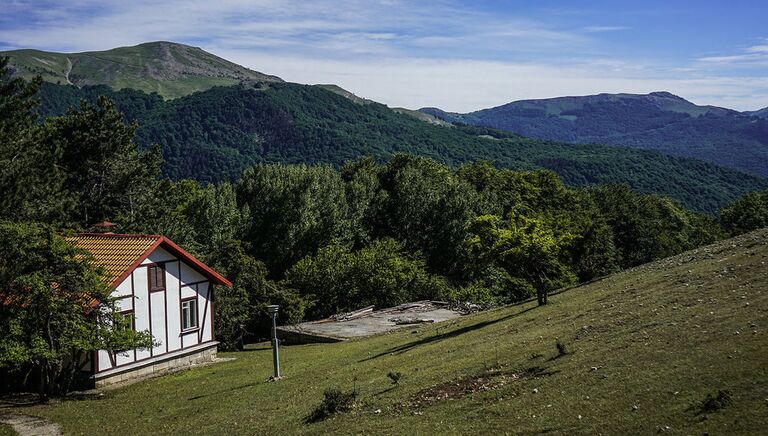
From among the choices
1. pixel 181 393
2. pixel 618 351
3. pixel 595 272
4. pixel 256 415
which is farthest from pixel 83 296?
pixel 595 272

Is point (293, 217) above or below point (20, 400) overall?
above

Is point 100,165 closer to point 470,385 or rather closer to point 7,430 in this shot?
point 7,430

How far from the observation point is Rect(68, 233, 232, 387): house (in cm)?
3519

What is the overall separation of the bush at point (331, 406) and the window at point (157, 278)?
20.2m

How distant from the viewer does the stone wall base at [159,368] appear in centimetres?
3459

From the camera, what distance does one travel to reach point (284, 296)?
165 feet

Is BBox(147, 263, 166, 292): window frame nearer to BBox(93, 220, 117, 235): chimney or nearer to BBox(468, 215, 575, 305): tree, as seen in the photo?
BBox(93, 220, 117, 235): chimney

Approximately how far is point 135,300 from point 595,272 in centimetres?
5846

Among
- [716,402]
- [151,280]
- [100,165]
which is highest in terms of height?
[100,165]

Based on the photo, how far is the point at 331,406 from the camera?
20109 millimetres

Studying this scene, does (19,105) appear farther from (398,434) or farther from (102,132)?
(398,434)

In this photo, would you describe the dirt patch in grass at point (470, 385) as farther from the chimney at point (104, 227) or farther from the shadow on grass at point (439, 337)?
the chimney at point (104, 227)

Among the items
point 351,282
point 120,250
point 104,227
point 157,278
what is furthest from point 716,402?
point 351,282

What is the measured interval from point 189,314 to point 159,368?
4096 millimetres
